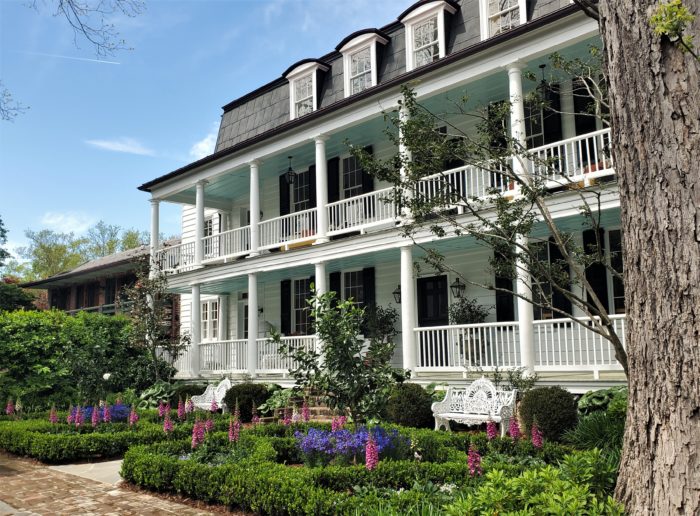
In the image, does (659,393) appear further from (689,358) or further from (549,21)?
(549,21)

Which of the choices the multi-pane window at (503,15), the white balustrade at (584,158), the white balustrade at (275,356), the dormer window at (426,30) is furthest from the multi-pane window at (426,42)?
the white balustrade at (275,356)

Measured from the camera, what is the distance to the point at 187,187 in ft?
64.7

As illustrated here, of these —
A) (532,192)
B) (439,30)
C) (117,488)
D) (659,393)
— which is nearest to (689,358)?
(659,393)

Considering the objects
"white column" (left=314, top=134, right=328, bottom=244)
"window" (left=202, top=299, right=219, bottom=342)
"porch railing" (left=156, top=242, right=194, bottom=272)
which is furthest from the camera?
"window" (left=202, top=299, right=219, bottom=342)

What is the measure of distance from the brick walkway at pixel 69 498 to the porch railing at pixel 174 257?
11.6 m

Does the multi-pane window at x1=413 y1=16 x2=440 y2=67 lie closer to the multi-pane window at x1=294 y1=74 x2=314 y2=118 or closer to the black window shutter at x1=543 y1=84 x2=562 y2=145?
the black window shutter at x1=543 y1=84 x2=562 y2=145

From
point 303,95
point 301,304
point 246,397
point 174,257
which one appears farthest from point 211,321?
point 303,95

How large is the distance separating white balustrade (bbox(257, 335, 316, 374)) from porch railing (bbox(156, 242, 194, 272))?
4477 millimetres

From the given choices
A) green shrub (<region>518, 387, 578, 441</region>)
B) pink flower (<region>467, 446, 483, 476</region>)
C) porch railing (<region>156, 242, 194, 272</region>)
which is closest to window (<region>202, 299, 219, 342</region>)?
porch railing (<region>156, 242, 194, 272</region>)

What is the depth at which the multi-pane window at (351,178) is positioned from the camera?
17.2 m

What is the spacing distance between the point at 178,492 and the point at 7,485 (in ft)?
8.38

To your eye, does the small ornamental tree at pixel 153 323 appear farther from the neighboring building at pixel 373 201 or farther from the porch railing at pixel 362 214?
the porch railing at pixel 362 214

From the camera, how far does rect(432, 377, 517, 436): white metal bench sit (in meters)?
9.73

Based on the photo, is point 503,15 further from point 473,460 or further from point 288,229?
point 473,460
